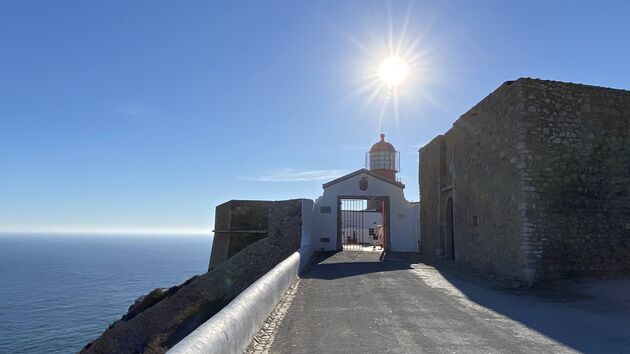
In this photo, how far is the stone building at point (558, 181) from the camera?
1141 cm

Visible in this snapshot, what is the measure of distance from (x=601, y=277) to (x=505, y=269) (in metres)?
2.26

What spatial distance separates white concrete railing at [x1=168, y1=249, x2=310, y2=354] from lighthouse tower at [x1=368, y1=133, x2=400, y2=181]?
22384mm

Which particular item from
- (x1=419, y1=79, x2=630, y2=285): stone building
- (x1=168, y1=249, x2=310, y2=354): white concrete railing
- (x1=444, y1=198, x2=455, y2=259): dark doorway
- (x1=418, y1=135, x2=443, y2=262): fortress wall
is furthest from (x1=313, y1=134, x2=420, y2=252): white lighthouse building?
(x1=168, y1=249, x2=310, y2=354): white concrete railing

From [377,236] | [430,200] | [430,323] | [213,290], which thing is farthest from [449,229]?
[430,323]

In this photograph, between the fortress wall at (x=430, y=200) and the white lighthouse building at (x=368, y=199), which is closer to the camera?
the fortress wall at (x=430, y=200)

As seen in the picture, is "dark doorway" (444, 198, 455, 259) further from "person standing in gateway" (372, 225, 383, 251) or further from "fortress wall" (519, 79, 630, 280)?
"person standing in gateway" (372, 225, 383, 251)

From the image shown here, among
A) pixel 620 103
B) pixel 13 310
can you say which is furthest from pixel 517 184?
pixel 13 310

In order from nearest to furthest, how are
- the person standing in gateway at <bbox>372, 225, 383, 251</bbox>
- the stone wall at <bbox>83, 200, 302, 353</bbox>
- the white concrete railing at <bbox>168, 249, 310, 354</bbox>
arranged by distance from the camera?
the white concrete railing at <bbox>168, 249, 310, 354</bbox> < the stone wall at <bbox>83, 200, 302, 353</bbox> < the person standing in gateway at <bbox>372, 225, 383, 251</bbox>

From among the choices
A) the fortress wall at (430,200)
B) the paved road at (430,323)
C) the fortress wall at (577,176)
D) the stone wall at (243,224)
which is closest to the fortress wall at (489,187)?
the fortress wall at (577,176)

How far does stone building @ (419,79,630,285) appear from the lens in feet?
37.4

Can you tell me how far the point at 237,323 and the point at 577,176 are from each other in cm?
1048

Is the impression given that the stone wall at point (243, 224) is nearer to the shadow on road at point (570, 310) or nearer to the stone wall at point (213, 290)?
the stone wall at point (213, 290)

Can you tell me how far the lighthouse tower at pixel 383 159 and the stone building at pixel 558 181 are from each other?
56.7 ft

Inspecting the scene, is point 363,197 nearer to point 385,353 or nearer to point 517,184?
point 517,184
